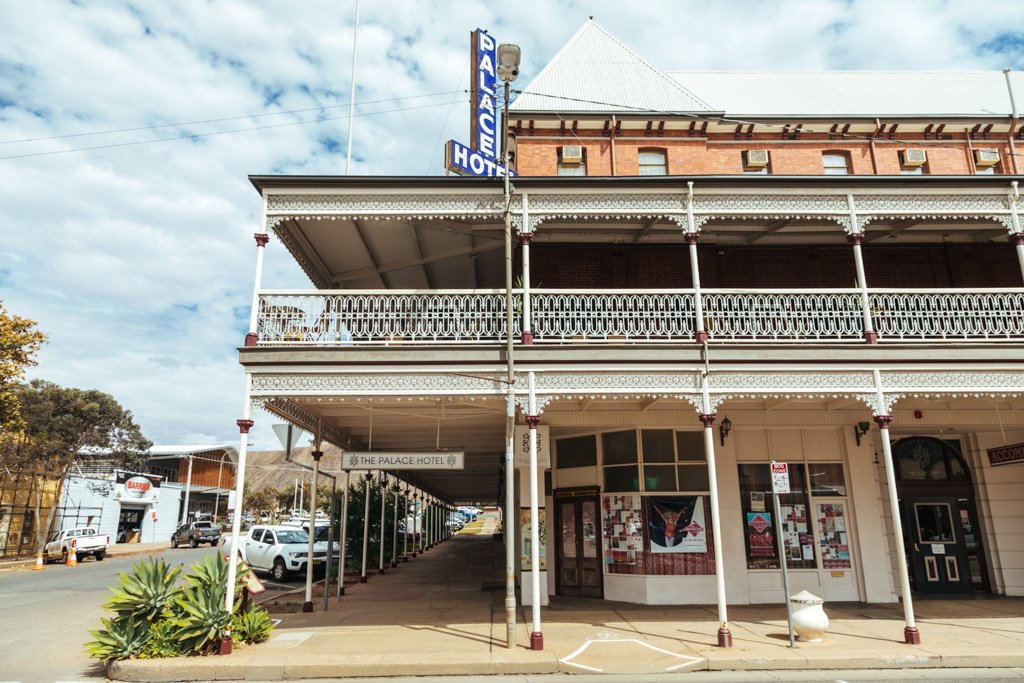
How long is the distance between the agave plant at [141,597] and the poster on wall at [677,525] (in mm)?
8829

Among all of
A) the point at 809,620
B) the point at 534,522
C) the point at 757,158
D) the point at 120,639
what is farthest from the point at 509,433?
the point at 757,158

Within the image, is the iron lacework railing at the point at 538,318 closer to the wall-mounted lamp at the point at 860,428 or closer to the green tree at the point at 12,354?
the wall-mounted lamp at the point at 860,428

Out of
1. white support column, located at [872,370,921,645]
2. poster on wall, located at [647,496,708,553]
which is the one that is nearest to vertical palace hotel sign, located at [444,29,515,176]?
poster on wall, located at [647,496,708,553]

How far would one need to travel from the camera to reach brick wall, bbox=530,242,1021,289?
49.8 ft

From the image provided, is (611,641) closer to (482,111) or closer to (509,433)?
(509,433)

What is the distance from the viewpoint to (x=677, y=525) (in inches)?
523

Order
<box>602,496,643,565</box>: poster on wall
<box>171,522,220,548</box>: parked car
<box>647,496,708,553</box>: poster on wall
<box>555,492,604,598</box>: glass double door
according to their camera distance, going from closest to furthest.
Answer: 1. <box>647,496,708,553</box>: poster on wall
2. <box>602,496,643,565</box>: poster on wall
3. <box>555,492,604,598</box>: glass double door
4. <box>171,522,220,548</box>: parked car

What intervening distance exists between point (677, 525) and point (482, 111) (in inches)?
436

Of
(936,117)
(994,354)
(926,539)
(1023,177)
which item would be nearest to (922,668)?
(994,354)

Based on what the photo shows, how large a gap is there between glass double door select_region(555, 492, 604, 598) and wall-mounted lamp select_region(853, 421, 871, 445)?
5.87 m

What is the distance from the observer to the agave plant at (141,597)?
371 inches

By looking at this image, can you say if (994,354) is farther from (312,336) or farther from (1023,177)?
(312,336)

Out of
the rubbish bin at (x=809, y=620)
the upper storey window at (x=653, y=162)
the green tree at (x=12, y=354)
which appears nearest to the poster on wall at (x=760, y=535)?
the rubbish bin at (x=809, y=620)

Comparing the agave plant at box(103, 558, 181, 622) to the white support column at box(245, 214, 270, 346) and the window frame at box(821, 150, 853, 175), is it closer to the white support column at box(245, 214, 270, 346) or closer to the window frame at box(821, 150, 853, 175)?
the white support column at box(245, 214, 270, 346)
